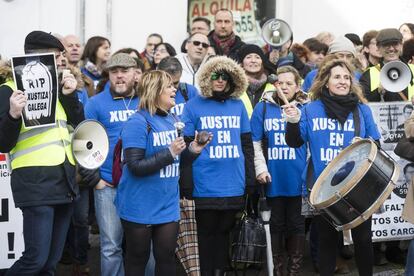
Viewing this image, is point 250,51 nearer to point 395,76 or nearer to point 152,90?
point 395,76

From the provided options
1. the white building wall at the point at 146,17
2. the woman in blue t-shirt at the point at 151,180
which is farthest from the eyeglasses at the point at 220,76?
the white building wall at the point at 146,17

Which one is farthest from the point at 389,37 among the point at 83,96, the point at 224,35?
the point at 83,96

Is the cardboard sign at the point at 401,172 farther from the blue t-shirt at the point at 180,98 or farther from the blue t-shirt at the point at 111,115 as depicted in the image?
the blue t-shirt at the point at 111,115

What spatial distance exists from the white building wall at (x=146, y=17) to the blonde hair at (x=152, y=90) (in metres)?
5.26

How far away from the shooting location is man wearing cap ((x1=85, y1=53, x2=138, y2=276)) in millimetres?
7000

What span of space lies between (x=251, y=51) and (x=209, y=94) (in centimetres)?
137

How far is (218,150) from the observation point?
7.10m

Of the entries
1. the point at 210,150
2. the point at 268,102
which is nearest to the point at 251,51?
the point at 268,102

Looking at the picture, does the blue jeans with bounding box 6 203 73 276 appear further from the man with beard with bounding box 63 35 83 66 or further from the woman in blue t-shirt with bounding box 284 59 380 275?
the man with beard with bounding box 63 35 83 66

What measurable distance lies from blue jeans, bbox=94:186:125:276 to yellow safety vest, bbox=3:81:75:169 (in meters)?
0.89

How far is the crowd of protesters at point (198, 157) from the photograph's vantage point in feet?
20.4

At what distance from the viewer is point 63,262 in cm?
857

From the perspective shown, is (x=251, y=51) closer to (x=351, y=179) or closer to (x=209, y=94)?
(x=209, y=94)

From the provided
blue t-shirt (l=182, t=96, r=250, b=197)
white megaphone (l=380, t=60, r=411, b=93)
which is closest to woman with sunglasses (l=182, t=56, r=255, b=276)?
blue t-shirt (l=182, t=96, r=250, b=197)
